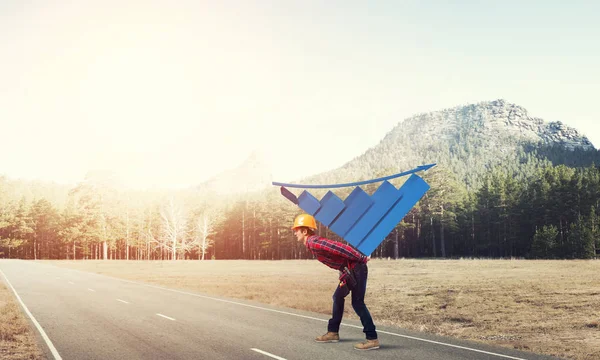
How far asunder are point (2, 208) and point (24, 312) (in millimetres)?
120509

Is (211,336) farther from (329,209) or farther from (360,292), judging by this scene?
(329,209)

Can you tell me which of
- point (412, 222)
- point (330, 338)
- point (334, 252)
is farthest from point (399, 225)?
point (334, 252)

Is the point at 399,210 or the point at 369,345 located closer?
the point at 399,210

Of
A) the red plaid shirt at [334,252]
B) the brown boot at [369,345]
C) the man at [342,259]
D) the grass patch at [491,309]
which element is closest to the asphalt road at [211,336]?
the brown boot at [369,345]

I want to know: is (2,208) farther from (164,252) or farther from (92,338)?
(92,338)

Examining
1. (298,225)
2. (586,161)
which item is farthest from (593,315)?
(586,161)

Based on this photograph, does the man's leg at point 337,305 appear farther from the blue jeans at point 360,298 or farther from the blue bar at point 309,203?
the blue bar at point 309,203

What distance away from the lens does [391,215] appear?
8.88 m

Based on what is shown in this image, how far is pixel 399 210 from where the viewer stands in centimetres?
885

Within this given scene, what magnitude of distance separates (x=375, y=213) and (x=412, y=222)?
3592 inches

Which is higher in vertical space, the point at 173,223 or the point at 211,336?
the point at 173,223

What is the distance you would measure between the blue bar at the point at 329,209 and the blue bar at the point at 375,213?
44 cm

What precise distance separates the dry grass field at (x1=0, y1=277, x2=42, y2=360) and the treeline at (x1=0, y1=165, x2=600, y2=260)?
188 ft

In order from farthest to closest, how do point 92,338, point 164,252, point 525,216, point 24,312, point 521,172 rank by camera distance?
point 521,172
point 164,252
point 525,216
point 24,312
point 92,338
